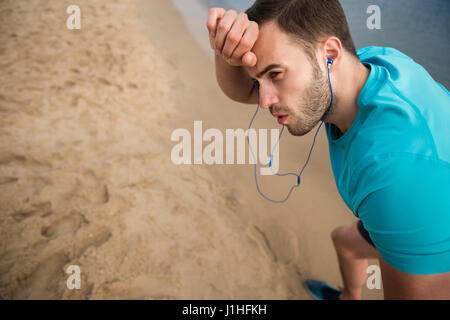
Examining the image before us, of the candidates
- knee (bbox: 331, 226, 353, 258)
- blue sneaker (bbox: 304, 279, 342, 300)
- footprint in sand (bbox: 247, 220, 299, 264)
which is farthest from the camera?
footprint in sand (bbox: 247, 220, 299, 264)

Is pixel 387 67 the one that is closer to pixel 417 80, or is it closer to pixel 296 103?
pixel 417 80

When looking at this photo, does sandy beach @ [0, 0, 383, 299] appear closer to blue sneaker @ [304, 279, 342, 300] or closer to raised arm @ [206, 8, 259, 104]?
blue sneaker @ [304, 279, 342, 300]

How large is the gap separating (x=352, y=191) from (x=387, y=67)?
663 mm

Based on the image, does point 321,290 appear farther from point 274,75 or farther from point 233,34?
point 233,34

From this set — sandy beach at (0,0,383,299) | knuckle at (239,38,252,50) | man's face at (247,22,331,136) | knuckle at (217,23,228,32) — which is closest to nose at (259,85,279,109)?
man's face at (247,22,331,136)

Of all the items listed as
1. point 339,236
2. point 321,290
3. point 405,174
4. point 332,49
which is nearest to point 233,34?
point 332,49

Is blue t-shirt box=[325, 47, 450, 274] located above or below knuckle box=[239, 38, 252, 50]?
below

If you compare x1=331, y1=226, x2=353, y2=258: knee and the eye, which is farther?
x1=331, y1=226, x2=353, y2=258: knee

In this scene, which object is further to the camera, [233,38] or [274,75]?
[274,75]

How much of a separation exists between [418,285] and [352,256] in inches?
30.6

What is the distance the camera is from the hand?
1221 millimetres

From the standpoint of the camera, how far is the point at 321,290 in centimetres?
207

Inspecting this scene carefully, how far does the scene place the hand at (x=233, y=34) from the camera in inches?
48.1
